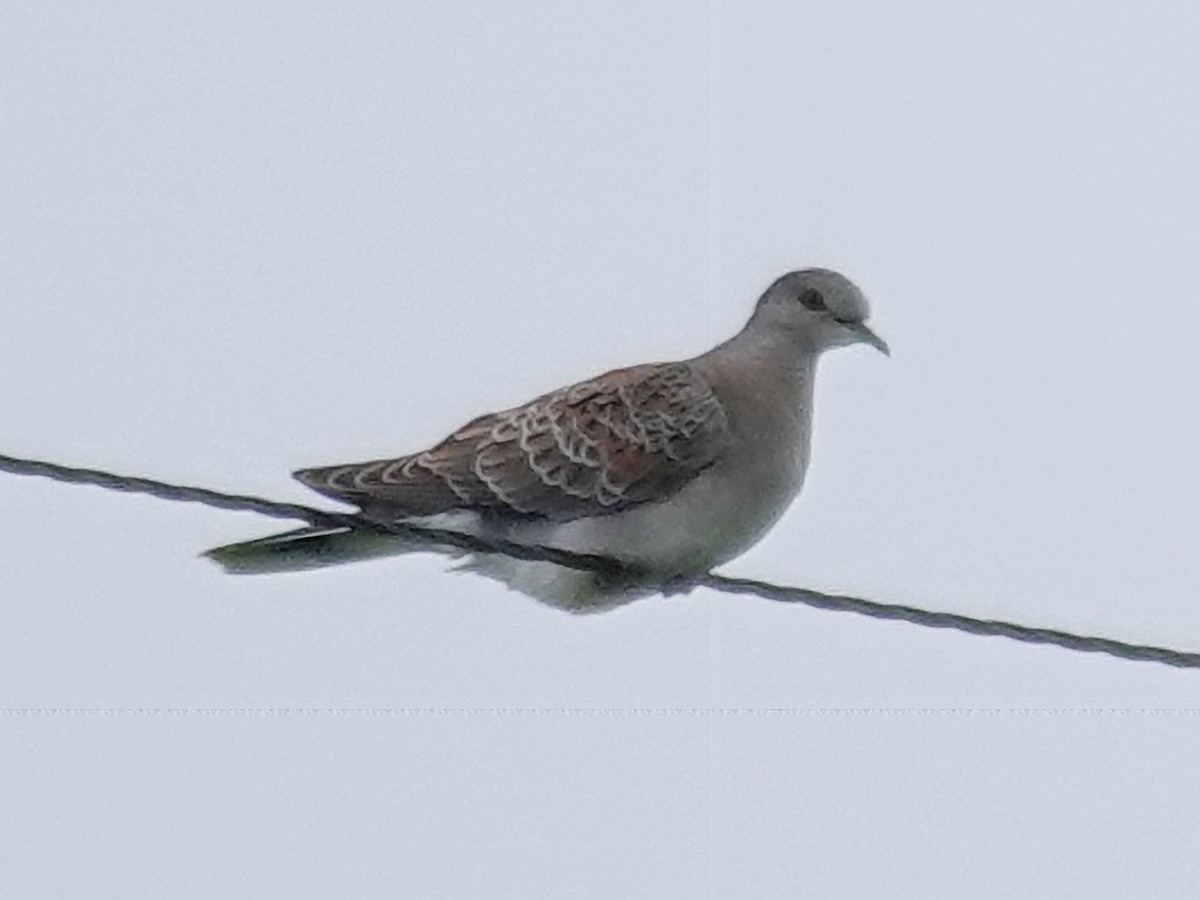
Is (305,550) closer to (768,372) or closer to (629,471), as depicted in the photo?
(629,471)

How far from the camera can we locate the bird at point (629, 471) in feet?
15.9

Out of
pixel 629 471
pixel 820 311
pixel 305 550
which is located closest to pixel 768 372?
pixel 820 311

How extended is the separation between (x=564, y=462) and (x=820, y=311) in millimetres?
647

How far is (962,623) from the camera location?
3707 mm

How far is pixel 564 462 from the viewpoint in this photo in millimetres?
5090

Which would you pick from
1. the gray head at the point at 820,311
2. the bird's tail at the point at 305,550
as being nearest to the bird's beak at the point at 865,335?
the gray head at the point at 820,311

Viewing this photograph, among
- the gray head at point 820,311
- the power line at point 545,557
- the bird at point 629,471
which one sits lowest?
the power line at point 545,557

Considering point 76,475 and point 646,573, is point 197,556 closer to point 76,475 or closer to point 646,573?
point 646,573

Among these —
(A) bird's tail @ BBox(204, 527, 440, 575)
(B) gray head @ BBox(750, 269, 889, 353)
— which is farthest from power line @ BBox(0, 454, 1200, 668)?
(B) gray head @ BBox(750, 269, 889, 353)

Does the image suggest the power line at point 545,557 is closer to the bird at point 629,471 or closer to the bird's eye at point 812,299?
the bird at point 629,471

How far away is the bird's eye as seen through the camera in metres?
5.37

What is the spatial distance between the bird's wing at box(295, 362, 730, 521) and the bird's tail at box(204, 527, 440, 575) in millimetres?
245

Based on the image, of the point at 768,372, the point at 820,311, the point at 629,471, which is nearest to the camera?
the point at 629,471

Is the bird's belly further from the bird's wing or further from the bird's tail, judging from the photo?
the bird's tail
